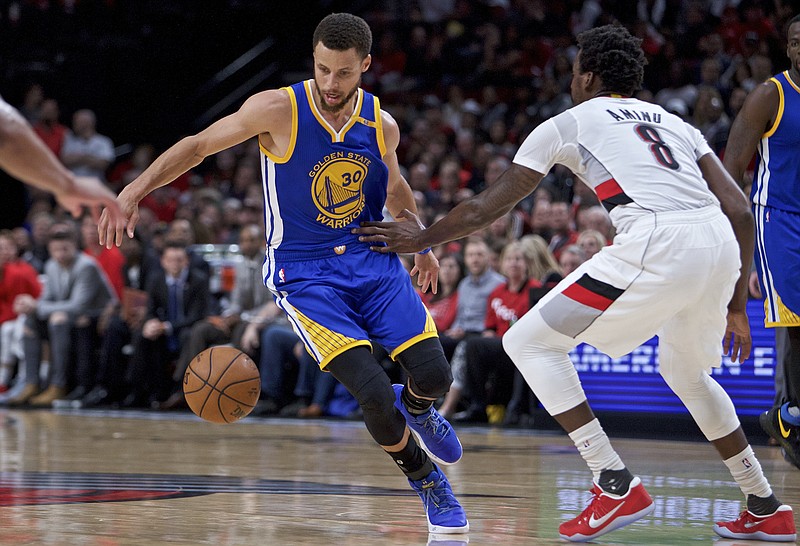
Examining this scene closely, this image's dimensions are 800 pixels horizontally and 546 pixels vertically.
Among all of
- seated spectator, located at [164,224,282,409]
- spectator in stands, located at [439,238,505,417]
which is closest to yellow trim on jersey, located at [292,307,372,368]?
spectator in stands, located at [439,238,505,417]

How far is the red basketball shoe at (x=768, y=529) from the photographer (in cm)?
454

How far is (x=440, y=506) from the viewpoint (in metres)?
4.67

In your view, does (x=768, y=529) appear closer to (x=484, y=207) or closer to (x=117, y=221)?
(x=484, y=207)

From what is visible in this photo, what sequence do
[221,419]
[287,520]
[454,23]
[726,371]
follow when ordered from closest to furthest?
[287,520] < [221,419] < [726,371] < [454,23]

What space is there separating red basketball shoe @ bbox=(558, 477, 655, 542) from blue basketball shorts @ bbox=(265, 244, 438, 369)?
1052 millimetres

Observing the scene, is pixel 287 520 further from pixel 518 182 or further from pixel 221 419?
pixel 518 182

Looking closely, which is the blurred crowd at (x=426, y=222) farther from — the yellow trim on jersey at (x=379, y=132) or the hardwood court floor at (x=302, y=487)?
the yellow trim on jersey at (x=379, y=132)

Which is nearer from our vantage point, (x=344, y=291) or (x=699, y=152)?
(x=699, y=152)

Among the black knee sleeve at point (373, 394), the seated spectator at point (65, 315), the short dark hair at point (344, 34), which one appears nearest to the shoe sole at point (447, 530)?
the black knee sleeve at point (373, 394)

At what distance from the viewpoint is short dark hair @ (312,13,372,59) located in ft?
16.1

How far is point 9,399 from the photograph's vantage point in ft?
42.8

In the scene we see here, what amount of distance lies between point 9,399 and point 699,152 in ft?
33.4

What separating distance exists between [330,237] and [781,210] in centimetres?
219

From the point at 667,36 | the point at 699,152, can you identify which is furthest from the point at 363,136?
the point at 667,36
